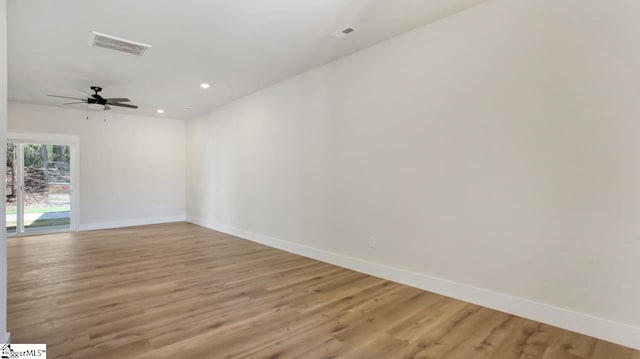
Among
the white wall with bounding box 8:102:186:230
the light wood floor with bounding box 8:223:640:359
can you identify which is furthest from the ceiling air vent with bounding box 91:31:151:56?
the white wall with bounding box 8:102:186:230

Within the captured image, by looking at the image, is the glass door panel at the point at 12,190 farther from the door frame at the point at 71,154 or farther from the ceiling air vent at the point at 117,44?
the ceiling air vent at the point at 117,44

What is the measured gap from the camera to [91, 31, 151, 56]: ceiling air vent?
143 inches

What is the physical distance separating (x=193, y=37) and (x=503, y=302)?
444cm

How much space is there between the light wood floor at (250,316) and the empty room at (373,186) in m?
0.02

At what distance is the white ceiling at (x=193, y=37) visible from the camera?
306 cm

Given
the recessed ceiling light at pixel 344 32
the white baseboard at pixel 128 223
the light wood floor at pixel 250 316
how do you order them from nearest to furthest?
the light wood floor at pixel 250 316 → the recessed ceiling light at pixel 344 32 → the white baseboard at pixel 128 223

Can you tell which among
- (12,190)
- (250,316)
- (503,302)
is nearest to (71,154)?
(12,190)

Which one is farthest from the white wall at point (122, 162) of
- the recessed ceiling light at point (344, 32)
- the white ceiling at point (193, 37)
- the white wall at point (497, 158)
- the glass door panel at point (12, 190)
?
the recessed ceiling light at point (344, 32)

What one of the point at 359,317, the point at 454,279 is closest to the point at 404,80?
the point at 454,279

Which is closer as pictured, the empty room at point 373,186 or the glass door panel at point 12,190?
the empty room at point 373,186

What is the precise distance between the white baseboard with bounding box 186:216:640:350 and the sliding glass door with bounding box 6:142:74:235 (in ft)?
21.4

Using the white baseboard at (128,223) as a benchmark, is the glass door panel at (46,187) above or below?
above

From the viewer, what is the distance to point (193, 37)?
369 cm

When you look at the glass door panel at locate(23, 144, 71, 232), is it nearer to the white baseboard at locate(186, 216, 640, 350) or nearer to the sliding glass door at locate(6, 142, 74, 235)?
the sliding glass door at locate(6, 142, 74, 235)
